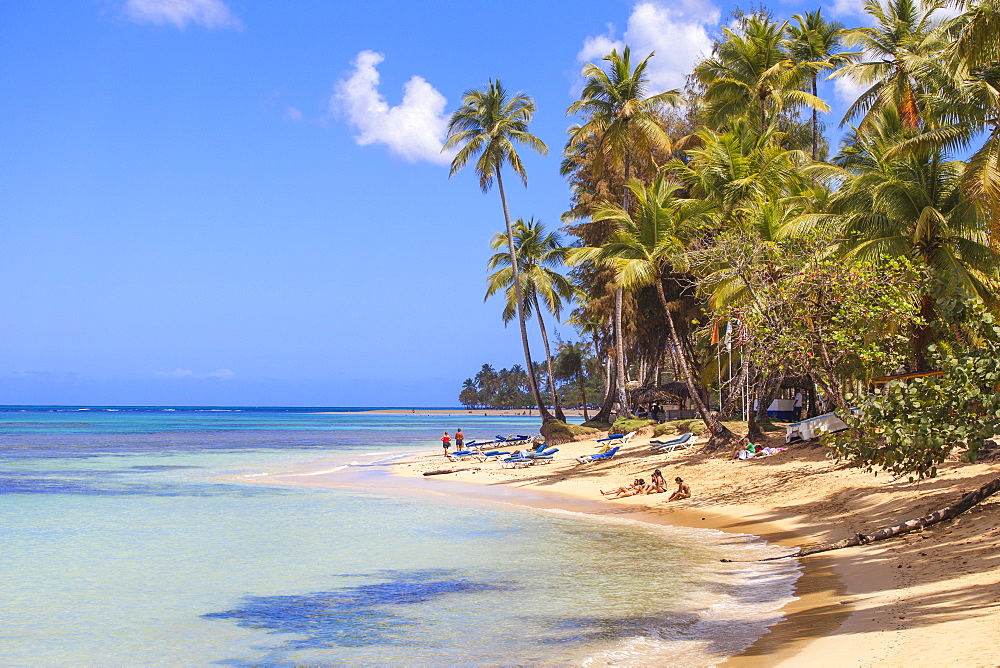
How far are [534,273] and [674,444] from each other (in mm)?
20521

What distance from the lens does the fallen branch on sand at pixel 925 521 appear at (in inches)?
437

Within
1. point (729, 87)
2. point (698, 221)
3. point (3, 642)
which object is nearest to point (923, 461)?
point (3, 642)

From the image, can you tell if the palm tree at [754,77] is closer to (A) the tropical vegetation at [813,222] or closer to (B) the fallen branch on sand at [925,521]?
A: (A) the tropical vegetation at [813,222]

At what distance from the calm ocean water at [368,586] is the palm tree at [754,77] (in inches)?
747

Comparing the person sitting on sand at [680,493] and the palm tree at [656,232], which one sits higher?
the palm tree at [656,232]

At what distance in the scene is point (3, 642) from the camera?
9.57 meters

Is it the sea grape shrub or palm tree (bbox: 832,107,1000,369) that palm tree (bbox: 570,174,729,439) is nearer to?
palm tree (bbox: 832,107,1000,369)

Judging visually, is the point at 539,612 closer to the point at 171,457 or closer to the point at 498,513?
the point at 498,513

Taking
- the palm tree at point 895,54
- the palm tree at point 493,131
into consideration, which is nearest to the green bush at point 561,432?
the palm tree at point 493,131

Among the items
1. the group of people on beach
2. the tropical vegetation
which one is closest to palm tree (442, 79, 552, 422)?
the tropical vegetation

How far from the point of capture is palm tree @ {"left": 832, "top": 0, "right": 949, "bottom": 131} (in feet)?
82.7

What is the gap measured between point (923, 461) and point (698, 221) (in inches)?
605

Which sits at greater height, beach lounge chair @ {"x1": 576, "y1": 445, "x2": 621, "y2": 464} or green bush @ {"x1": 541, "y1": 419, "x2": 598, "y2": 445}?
green bush @ {"x1": 541, "y1": 419, "x2": 598, "y2": 445}

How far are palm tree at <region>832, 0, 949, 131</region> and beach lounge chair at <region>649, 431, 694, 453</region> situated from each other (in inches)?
430
